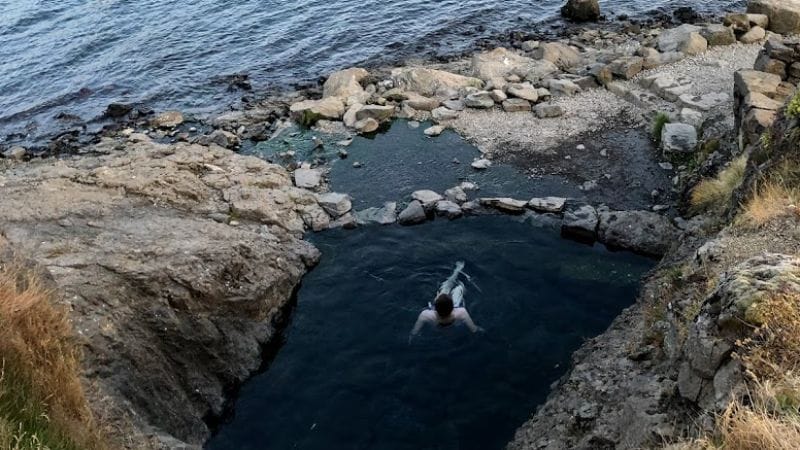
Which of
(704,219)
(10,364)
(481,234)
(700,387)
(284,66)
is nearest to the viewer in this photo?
(10,364)

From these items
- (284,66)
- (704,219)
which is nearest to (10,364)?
(704,219)

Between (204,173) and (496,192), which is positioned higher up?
(204,173)

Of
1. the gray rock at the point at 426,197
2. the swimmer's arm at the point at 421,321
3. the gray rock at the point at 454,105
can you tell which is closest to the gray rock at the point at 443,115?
the gray rock at the point at 454,105

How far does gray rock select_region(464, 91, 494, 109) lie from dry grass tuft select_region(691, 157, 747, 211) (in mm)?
9756

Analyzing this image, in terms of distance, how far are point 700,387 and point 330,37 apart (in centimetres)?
3190

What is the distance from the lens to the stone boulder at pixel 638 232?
1725 cm

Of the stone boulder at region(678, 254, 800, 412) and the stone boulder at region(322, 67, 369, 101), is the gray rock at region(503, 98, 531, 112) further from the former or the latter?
the stone boulder at region(678, 254, 800, 412)

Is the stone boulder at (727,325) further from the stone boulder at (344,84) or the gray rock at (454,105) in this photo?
the stone boulder at (344,84)

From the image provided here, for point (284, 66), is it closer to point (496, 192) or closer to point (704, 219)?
point (496, 192)

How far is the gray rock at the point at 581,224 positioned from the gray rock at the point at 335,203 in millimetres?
6878

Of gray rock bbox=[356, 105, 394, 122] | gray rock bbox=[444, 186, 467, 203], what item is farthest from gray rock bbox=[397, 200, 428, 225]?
gray rock bbox=[356, 105, 394, 122]

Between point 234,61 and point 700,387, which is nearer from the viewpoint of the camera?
point 700,387

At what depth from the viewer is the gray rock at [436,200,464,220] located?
19578 millimetres

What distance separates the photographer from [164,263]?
14656mm
